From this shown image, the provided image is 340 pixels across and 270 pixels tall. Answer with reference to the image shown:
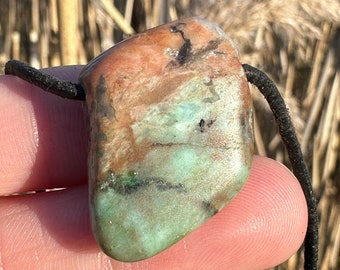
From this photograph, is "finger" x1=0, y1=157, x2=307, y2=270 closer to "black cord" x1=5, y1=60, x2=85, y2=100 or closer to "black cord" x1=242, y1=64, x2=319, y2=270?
"black cord" x1=242, y1=64, x2=319, y2=270

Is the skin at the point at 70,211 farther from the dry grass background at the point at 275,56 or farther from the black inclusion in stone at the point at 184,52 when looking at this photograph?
the dry grass background at the point at 275,56

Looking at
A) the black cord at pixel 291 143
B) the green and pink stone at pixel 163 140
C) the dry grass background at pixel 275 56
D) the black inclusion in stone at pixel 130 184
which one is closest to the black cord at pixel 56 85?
the green and pink stone at pixel 163 140

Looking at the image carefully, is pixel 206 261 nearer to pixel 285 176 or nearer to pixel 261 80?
pixel 285 176

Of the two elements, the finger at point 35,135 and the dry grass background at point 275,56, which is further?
the dry grass background at point 275,56

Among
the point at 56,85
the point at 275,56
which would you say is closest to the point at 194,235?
the point at 56,85

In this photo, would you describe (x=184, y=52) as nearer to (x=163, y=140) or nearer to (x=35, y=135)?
(x=163, y=140)

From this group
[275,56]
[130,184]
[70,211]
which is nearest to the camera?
[130,184]

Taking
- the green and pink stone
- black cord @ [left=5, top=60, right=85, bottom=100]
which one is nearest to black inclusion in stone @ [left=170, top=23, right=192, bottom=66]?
the green and pink stone
